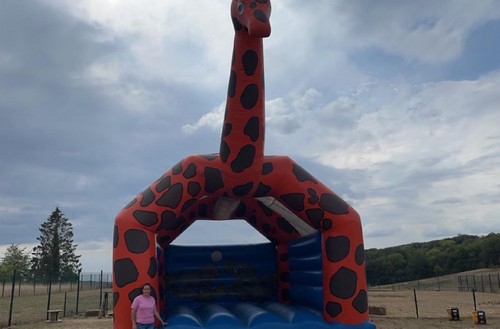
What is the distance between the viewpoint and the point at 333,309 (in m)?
5.23

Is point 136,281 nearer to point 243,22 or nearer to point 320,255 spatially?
point 320,255

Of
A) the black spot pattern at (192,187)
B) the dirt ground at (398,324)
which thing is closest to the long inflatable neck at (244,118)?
the black spot pattern at (192,187)

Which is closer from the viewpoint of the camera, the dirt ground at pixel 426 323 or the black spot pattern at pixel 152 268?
the black spot pattern at pixel 152 268

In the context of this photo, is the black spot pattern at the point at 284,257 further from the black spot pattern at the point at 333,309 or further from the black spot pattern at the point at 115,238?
the black spot pattern at the point at 115,238

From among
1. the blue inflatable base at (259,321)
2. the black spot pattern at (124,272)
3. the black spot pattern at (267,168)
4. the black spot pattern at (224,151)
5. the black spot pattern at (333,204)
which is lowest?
the blue inflatable base at (259,321)

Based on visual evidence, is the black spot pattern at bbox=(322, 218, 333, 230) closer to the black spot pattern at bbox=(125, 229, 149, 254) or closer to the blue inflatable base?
the blue inflatable base

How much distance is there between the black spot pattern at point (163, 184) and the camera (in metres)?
5.26

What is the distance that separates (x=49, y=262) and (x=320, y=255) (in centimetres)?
4132

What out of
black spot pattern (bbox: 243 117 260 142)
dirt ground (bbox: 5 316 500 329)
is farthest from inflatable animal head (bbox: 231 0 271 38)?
dirt ground (bbox: 5 316 500 329)

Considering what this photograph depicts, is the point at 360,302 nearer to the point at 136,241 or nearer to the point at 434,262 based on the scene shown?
the point at 136,241

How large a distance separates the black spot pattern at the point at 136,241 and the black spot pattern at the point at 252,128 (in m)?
1.48

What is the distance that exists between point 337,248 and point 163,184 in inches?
78.4

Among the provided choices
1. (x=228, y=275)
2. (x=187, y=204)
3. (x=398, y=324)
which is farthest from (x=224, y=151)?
(x=398, y=324)

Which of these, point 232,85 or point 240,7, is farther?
point 232,85
